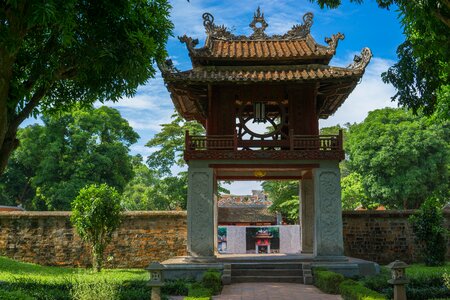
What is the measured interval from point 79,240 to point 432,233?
44.5 feet

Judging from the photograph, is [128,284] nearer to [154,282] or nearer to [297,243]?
[154,282]

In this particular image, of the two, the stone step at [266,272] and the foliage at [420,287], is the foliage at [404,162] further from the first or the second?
the foliage at [420,287]

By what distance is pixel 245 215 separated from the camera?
127ft

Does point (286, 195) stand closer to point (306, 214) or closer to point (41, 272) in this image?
point (306, 214)

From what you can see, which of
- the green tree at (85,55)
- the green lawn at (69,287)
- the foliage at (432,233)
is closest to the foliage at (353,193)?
the foliage at (432,233)

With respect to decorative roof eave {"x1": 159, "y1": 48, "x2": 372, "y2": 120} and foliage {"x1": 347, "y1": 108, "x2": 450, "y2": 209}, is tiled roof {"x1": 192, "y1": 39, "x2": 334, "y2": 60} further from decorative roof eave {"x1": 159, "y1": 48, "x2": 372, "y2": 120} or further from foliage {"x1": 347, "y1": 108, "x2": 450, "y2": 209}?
foliage {"x1": 347, "y1": 108, "x2": 450, "y2": 209}

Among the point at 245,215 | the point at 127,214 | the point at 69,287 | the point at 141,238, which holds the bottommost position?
the point at 69,287

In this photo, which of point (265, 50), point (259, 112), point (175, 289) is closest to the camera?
point (175, 289)

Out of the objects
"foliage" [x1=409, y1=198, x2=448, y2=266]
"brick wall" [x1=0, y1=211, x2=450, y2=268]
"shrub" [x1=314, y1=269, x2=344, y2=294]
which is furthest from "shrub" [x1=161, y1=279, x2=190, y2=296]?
"foliage" [x1=409, y1=198, x2=448, y2=266]

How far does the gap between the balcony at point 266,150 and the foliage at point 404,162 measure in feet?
53.9

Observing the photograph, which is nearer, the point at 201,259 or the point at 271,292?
the point at 271,292

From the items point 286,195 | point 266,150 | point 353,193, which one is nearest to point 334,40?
point 266,150

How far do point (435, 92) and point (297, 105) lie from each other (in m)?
5.16

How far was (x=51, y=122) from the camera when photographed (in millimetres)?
33156
